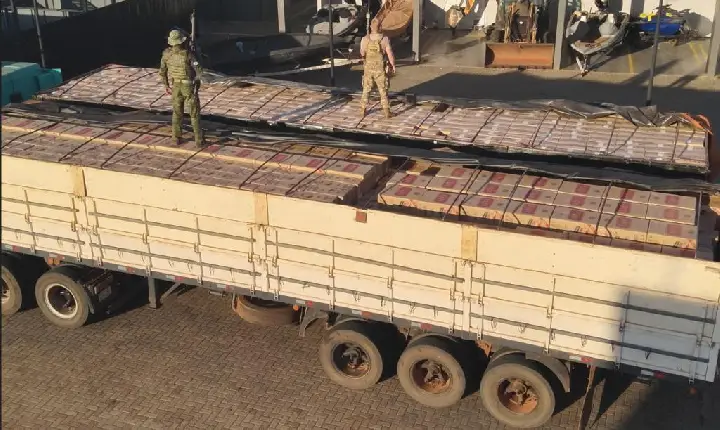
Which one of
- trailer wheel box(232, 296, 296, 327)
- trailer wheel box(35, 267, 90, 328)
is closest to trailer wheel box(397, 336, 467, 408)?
trailer wheel box(232, 296, 296, 327)

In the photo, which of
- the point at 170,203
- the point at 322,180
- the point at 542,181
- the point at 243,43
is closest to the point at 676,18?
the point at 243,43

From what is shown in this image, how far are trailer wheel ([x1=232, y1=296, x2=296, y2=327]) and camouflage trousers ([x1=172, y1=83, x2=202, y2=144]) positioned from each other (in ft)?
8.86

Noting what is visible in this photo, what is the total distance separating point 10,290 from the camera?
12.4 meters

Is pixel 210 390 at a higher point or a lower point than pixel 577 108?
lower

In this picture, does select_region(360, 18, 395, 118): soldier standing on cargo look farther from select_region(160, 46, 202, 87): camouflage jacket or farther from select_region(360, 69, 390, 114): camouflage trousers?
select_region(160, 46, 202, 87): camouflage jacket

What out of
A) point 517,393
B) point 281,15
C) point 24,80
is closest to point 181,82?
point 24,80

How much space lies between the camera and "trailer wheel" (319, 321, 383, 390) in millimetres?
10242

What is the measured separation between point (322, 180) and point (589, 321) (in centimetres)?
420

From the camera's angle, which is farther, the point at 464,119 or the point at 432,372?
the point at 464,119

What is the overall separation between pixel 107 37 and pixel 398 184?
1581 cm

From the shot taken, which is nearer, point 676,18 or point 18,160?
point 18,160

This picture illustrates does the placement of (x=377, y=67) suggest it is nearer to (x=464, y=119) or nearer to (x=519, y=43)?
(x=464, y=119)

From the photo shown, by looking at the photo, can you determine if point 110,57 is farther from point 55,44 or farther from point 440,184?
point 440,184

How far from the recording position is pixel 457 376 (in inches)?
388
